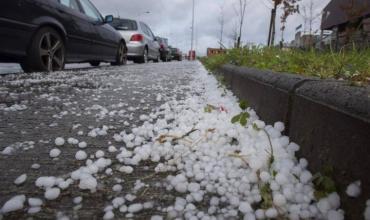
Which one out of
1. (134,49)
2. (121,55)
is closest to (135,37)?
(134,49)

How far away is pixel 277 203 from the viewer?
1037 mm

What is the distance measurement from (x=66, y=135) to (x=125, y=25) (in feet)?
31.9

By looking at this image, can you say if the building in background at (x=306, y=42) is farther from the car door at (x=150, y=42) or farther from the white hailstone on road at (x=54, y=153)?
the car door at (x=150, y=42)

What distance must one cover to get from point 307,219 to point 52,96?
246 cm

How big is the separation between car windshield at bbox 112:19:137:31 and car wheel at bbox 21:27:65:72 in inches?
233

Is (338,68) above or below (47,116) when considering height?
above

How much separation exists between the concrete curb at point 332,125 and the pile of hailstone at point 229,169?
0.19ft

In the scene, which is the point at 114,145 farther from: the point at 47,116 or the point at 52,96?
the point at 52,96

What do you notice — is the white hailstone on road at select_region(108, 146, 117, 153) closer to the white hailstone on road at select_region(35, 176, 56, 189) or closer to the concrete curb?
the white hailstone on road at select_region(35, 176, 56, 189)

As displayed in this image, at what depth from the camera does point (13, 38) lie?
4.02 meters

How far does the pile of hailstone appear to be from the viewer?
1.04 metres

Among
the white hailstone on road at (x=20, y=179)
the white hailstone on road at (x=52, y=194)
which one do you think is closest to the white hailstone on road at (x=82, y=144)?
the white hailstone on road at (x=20, y=179)

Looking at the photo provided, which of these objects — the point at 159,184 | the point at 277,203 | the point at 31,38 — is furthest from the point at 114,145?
the point at 31,38

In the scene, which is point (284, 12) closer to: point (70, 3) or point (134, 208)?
point (70, 3)
